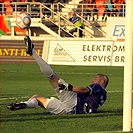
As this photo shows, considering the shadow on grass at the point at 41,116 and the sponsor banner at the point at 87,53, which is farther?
the sponsor banner at the point at 87,53

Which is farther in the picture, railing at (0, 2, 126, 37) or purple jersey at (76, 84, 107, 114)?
railing at (0, 2, 126, 37)

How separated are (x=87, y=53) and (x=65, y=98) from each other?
19478 millimetres

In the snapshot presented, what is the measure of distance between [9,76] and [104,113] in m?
12.5

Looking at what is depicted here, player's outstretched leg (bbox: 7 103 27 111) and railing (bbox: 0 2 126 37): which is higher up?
player's outstretched leg (bbox: 7 103 27 111)

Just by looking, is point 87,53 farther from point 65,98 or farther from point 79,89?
point 79,89

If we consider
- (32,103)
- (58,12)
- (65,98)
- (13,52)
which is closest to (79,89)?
(65,98)

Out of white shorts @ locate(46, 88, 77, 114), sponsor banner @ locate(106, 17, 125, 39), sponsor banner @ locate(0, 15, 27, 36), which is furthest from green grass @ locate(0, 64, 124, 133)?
sponsor banner @ locate(0, 15, 27, 36)

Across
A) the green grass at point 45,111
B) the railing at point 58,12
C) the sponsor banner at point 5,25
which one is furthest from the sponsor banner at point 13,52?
the sponsor banner at point 5,25

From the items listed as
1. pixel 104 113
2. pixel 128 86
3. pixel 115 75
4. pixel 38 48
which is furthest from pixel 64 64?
pixel 128 86

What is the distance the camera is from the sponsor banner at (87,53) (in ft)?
108

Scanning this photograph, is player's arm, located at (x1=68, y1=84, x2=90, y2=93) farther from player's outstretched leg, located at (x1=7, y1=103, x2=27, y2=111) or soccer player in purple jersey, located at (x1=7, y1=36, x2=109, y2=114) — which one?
player's outstretched leg, located at (x1=7, y1=103, x2=27, y2=111)

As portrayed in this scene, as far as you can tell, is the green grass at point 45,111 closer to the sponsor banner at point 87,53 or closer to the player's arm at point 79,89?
the player's arm at point 79,89

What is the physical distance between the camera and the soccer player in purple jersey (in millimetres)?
13867

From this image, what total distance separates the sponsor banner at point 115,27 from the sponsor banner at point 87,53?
566cm
